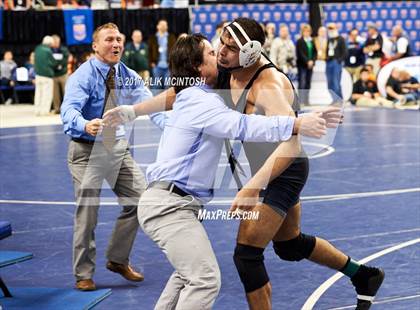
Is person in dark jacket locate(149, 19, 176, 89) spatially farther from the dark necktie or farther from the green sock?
the green sock

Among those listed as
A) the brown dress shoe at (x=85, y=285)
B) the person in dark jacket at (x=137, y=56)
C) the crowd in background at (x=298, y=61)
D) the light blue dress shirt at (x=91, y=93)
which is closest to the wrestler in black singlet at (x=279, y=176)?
the light blue dress shirt at (x=91, y=93)

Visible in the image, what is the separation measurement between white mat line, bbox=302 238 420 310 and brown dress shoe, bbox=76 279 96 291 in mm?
1539

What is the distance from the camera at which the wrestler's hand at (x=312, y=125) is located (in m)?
4.59

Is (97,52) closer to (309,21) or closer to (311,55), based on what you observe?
(311,55)

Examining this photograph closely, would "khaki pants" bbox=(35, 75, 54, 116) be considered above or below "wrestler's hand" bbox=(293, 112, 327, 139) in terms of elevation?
below

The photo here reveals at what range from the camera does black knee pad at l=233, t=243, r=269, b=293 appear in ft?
17.5

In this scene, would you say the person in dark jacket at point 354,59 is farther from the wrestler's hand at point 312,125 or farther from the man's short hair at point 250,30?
the wrestler's hand at point 312,125

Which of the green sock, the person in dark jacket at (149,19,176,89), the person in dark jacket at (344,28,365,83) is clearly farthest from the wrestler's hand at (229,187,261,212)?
the person in dark jacket at (344,28,365,83)

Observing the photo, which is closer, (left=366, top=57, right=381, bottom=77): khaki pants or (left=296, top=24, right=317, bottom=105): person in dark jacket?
(left=296, top=24, right=317, bottom=105): person in dark jacket

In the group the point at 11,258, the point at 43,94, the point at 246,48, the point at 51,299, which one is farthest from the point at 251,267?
the point at 43,94

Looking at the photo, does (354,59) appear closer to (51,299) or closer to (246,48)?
(51,299)

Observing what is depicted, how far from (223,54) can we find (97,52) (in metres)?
1.92

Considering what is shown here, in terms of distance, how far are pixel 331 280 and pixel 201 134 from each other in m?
2.56

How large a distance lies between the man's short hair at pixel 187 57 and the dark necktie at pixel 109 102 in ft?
6.50
